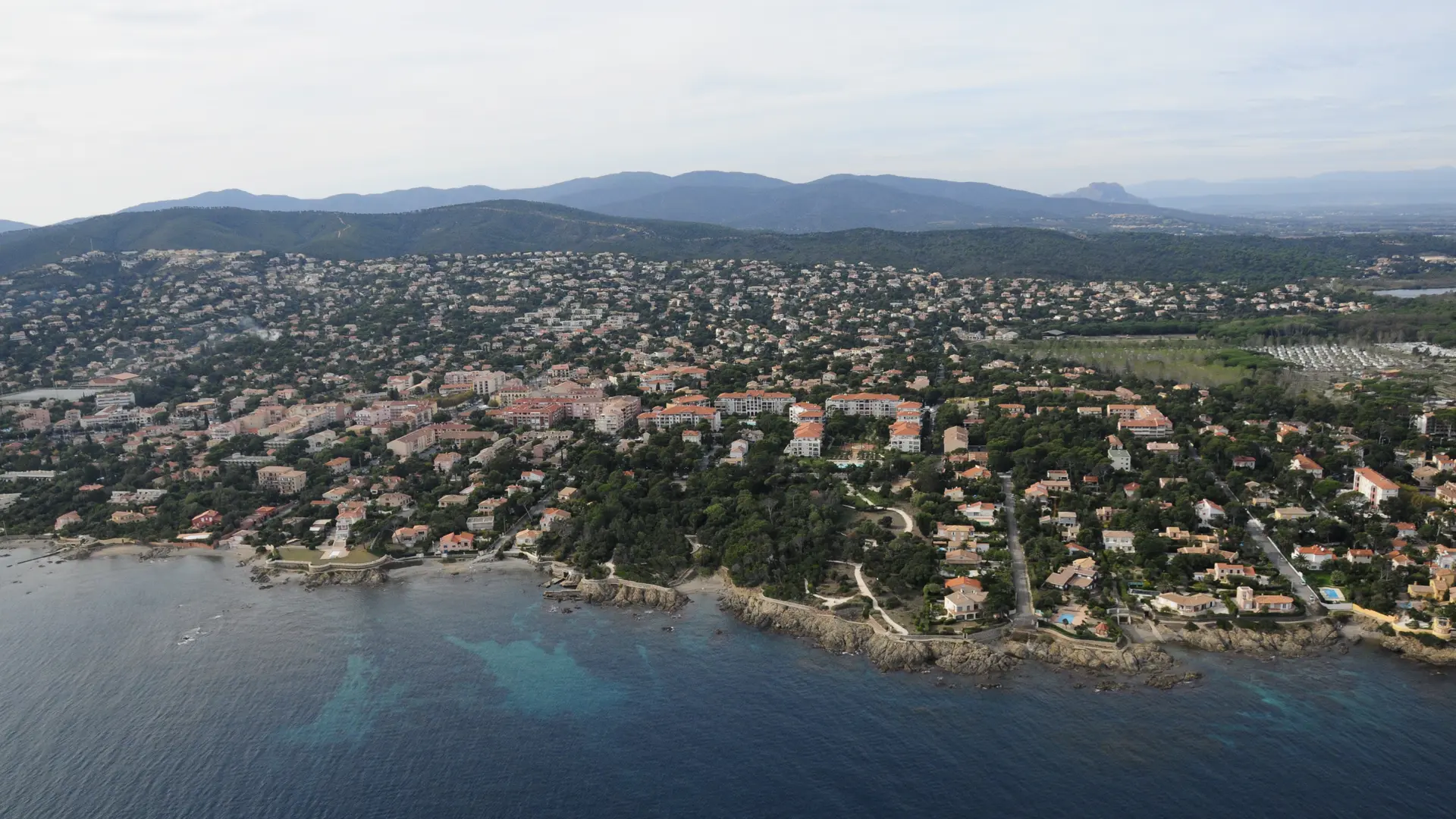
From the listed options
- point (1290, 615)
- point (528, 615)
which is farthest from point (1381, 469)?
point (528, 615)

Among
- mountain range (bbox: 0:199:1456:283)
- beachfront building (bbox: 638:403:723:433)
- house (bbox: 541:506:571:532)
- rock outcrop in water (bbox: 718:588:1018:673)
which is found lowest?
rock outcrop in water (bbox: 718:588:1018:673)

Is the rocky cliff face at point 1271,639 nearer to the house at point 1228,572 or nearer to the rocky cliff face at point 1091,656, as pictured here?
the rocky cliff face at point 1091,656

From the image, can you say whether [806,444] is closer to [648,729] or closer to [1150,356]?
[648,729]

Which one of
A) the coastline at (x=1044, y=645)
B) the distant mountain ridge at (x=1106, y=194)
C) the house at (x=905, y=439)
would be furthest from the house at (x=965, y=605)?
the distant mountain ridge at (x=1106, y=194)

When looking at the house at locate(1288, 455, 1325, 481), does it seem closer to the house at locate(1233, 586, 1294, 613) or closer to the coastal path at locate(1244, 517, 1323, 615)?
the coastal path at locate(1244, 517, 1323, 615)

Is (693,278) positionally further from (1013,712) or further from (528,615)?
(1013,712)

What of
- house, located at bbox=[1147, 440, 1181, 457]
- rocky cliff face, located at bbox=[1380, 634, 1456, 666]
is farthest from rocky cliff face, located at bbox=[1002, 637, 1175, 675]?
house, located at bbox=[1147, 440, 1181, 457]
